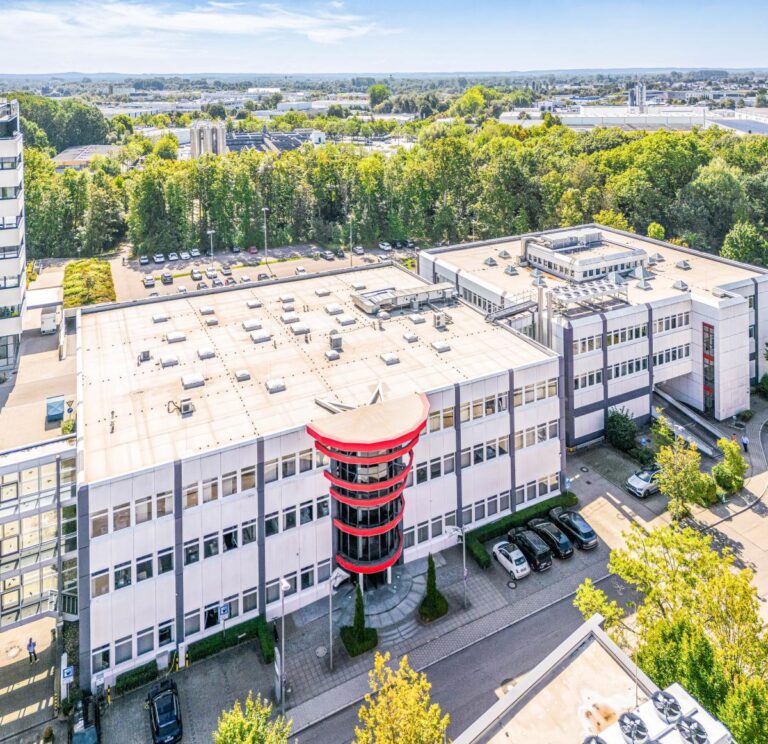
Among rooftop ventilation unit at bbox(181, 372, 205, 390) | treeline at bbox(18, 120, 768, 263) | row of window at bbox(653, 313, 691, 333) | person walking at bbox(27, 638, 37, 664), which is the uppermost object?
treeline at bbox(18, 120, 768, 263)

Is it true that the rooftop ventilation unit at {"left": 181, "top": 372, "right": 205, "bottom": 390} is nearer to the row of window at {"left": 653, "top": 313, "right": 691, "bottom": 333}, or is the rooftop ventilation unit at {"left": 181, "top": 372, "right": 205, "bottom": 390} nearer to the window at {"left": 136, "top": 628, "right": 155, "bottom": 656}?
the window at {"left": 136, "top": 628, "right": 155, "bottom": 656}

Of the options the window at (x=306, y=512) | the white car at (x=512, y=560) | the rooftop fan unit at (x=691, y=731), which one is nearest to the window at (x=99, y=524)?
→ the window at (x=306, y=512)

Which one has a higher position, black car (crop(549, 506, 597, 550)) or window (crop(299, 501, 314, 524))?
window (crop(299, 501, 314, 524))

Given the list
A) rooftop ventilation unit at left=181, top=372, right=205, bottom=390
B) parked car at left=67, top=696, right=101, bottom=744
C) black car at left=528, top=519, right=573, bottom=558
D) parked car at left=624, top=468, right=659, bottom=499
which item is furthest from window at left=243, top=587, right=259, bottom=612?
parked car at left=624, top=468, right=659, bottom=499

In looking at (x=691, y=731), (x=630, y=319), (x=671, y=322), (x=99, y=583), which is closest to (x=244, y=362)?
(x=99, y=583)

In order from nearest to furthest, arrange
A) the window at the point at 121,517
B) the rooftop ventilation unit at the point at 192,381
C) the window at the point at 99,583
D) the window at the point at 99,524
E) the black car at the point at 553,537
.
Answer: the window at the point at 99,524 < the window at the point at 99,583 < the window at the point at 121,517 < the rooftop ventilation unit at the point at 192,381 < the black car at the point at 553,537

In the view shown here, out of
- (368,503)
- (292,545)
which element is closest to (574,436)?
(368,503)

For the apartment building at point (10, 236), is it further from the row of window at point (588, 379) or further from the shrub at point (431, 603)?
the row of window at point (588, 379)
